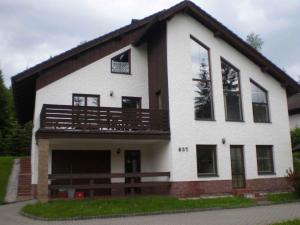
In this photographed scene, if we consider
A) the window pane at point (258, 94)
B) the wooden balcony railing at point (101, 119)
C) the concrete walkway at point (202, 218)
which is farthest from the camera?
the window pane at point (258, 94)

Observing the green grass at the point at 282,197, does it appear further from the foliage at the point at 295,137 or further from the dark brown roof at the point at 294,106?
the dark brown roof at the point at 294,106

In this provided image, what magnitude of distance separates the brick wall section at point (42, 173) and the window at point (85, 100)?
395cm

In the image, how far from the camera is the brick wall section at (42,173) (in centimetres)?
1529

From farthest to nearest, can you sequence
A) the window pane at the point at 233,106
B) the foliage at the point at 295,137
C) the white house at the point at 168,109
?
the foliage at the point at 295,137 → the window pane at the point at 233,106 → the white house at the point at 168,109

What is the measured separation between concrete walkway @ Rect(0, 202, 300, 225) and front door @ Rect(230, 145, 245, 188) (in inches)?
181

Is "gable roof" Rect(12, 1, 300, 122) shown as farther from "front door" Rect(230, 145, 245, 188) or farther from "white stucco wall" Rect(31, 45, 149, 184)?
"front door" Rect(230, 145, 245, 188)

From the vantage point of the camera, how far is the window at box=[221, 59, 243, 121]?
1981 cm

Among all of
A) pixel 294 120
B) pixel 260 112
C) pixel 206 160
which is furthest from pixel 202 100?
pixel 294 120

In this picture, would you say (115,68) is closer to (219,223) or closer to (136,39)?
(136,39)

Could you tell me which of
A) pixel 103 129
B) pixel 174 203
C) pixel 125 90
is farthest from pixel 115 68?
pixel 174 203

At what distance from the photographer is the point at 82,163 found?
19.2 metres

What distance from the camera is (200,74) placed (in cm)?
1941

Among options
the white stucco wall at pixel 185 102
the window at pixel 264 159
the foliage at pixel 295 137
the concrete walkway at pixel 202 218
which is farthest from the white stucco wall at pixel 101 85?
the foliage at pixel 295 137

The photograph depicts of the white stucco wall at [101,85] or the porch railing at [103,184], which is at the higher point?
the white stucco wall at [101,85]
